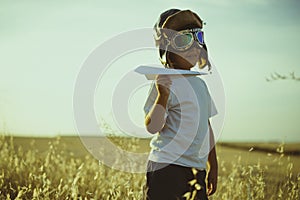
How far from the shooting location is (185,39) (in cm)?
347

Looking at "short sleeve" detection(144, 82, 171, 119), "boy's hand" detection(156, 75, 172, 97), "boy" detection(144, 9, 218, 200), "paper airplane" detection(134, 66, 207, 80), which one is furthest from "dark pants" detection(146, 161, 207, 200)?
"paper airplane" detection(134, 66, 207, 80)

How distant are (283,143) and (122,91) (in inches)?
50.7

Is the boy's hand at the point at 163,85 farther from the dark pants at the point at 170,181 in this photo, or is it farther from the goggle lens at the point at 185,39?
the dark pants at the point at 170,181

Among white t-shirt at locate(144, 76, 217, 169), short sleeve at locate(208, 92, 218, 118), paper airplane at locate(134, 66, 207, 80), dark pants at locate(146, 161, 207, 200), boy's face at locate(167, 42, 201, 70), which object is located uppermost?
boy's face at locate(167, 42, 201, 70)

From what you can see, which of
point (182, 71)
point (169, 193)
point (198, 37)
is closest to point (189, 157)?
point (169, 193)

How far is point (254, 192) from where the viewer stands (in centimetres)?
428

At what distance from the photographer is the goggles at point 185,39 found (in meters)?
3.46

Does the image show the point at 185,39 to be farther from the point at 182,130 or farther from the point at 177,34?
the point at 182,130

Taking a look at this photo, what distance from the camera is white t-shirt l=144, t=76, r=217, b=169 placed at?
330 cm

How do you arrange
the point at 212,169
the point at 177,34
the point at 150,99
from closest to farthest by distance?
the point at 150,99, the point at 177,34, the point at 212,169

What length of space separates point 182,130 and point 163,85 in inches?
11.3

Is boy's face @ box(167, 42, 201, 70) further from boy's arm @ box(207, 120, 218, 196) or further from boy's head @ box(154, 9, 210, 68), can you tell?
boy's arm @ box(207, 120, 218, 196)

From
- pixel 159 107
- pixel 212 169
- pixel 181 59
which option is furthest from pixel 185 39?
pixel 212 169

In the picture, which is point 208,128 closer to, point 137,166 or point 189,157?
point 189,157
